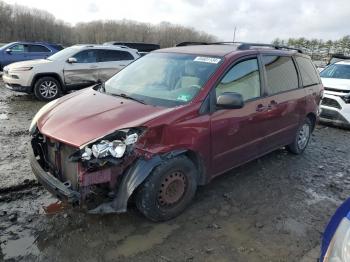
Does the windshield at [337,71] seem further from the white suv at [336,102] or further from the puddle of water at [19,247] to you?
the puddle of water at [19,247]

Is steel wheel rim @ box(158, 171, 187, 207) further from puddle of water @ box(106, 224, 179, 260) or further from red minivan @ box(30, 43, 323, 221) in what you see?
puddle of water @ box(106, 224, 179, 260)

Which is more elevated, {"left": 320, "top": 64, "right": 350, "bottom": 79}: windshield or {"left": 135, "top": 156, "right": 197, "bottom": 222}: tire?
{"left": 320, "top": 64, "right": 350, "bottom": 79}: windshield

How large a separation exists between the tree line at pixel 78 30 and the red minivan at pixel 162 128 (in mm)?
55537

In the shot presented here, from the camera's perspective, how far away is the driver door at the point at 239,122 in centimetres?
385

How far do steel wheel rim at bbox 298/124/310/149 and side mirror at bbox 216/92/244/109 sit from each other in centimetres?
257

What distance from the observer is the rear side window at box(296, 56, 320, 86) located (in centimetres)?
555

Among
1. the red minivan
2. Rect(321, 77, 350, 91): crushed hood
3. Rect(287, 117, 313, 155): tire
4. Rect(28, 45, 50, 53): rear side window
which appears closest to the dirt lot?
the red minivan

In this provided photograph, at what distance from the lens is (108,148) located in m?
3.01

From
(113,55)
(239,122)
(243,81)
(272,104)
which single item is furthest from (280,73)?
(113,55)

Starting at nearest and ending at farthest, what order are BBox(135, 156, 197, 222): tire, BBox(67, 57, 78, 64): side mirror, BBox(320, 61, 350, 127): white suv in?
BBox(135, 156, 197, 222): tire
BBox(320, 61, 350, 127): white suv
BBox(67, 57, 78, 64): side mirror

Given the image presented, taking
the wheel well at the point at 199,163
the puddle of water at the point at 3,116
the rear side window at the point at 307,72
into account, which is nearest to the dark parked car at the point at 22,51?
the puddle of water at the point at 3,116

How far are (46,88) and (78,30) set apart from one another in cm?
6243

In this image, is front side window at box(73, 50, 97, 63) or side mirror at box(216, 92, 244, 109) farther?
front side window at box(73, 50, 97, 63)

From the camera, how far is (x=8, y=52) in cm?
1485
